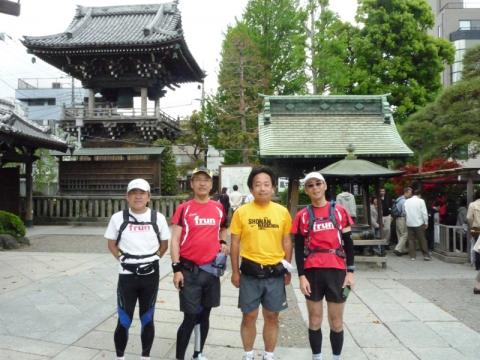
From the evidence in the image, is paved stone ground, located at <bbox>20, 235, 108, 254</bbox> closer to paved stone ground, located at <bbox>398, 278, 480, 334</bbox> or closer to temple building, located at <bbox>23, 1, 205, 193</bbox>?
temple building, located at <bbox>23, 1, 205, 193</bbox>

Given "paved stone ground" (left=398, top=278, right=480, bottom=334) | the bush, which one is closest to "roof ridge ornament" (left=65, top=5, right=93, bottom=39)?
the bush

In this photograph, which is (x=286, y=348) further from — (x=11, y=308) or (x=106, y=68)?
(x=106, y=68)

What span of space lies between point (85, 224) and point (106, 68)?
7.47 meters

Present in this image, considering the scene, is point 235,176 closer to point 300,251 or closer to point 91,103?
point 91,103

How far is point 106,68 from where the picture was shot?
19969mm

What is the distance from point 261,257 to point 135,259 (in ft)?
3.58

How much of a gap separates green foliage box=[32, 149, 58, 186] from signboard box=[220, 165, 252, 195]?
17741 mm

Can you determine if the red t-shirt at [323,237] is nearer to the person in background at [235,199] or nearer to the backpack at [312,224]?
the backpack at [312,224]

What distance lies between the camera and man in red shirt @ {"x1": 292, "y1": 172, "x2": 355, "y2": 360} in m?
3.68

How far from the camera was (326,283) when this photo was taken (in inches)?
145

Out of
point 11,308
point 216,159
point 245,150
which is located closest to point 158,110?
point 245,150

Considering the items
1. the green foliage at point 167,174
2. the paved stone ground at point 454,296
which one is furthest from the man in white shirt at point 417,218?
the green foliage at point 167,174

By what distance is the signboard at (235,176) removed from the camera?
52.1 ft

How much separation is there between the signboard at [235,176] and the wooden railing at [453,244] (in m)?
7.15
